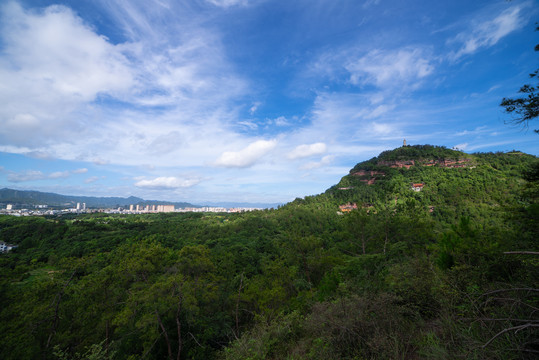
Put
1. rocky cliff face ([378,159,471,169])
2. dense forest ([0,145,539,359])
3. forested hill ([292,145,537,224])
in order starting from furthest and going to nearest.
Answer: rocky cliff face ([378,159,471,169])
forested hill ([292,145,537,224])
dense forest ([0,145,539,359])

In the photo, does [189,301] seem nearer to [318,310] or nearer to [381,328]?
[318,310]

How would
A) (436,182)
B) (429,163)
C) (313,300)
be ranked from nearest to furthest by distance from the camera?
(313,300)
(436,182)
(429,163)

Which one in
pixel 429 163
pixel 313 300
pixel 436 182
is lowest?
pixel 313 300

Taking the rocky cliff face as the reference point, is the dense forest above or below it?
below

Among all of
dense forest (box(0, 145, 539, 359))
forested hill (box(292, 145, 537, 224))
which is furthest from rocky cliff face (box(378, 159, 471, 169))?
dense forest (box(0, 145, 539, 359))

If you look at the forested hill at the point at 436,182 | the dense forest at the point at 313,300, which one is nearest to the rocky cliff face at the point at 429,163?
the forested hill at the point at 436,182

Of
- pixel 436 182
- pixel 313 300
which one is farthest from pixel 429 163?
pixel 313 300

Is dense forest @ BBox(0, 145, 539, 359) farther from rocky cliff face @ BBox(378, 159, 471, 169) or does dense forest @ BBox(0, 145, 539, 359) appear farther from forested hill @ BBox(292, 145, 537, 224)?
rocky cliff face @ BBox(378, 159, 471, 169)

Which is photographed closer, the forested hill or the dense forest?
the dense forest

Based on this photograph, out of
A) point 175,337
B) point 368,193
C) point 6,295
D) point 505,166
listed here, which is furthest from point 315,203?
point 6,295

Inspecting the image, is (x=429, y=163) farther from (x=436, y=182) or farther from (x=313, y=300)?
(x=313, y=300)

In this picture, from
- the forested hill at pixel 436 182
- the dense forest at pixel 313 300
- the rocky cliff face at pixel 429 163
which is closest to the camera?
the dense forest at pixel 313 300

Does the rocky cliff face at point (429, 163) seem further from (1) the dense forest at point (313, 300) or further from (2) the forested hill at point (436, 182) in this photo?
(1) the dense forest at point (313, 300)

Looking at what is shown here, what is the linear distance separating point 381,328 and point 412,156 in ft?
278
